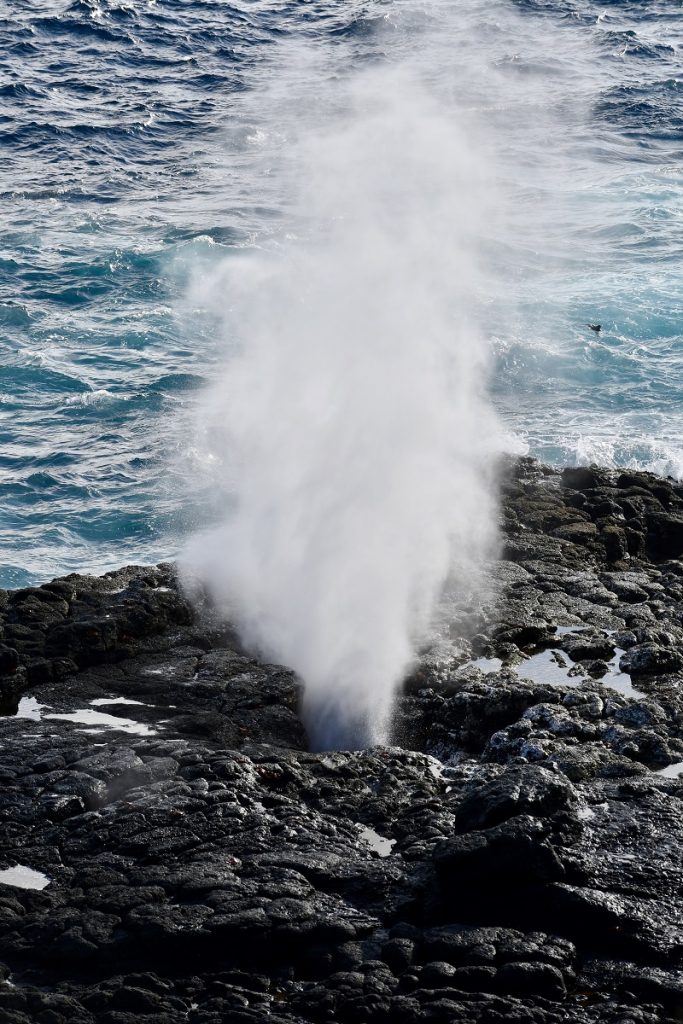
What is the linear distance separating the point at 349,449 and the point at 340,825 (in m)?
7.06

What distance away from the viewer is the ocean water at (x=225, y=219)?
21.3 meters

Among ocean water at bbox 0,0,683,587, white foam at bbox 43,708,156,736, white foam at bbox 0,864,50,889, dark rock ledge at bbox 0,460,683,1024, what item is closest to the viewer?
dark rock ledge at bbox 0,460,683,1024

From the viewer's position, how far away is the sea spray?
13.4m

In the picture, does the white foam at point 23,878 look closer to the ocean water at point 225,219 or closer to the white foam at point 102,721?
the white foam at point 102,721

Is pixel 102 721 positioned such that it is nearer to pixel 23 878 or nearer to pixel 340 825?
pixel 23 878

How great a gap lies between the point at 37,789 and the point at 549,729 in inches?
181

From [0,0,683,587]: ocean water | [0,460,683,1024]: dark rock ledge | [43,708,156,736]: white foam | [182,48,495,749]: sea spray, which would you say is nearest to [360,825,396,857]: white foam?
[0,460,683,1024]: dark rock ledge

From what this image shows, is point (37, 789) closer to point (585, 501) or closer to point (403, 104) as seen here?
point (585, 501)

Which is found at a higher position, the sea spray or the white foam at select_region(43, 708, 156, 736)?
the sea spray

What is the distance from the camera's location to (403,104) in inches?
1510

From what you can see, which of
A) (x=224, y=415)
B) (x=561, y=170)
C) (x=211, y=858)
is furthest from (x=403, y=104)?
(x=211, y=858)

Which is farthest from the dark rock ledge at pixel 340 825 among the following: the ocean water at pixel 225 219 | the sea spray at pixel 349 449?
the ocean water at pixel 225 219

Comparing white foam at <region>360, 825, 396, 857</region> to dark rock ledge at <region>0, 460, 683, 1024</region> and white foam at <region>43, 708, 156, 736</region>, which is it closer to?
dark rock ledge at <region>0, 460, 683, 1024</region>

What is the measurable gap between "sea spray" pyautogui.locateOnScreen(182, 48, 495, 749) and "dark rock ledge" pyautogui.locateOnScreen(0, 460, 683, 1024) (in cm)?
55
